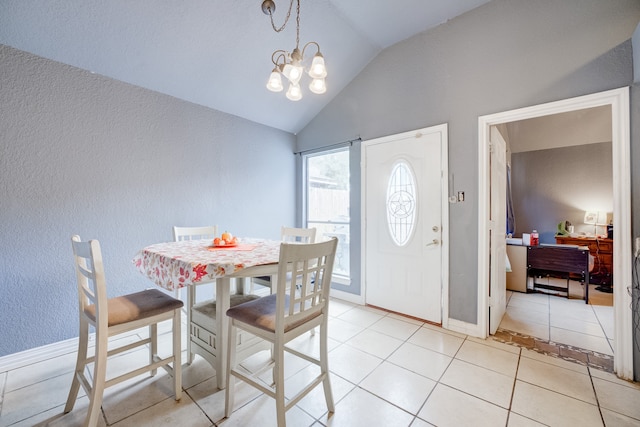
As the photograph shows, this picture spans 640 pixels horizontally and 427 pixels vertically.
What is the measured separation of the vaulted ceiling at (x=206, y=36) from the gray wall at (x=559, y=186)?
4135 millimetres

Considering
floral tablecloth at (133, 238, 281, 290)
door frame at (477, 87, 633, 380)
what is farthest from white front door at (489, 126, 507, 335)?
floral tablecloth at (133, 238, 281, 290)

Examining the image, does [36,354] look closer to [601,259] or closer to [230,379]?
[230,379]

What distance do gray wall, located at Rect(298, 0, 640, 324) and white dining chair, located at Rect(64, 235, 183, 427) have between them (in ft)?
8.12

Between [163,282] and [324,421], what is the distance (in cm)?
123

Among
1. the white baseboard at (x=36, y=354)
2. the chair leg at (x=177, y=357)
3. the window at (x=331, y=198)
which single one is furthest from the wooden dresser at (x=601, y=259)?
the white baseboard at (x=36, y=354)

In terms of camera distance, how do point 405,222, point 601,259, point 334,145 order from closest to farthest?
1. point 405,222
2. point 334,145
3. point 601,259

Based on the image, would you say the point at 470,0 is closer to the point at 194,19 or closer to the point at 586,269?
the point at 194,19

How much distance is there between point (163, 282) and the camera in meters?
1.59

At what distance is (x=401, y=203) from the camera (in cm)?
297

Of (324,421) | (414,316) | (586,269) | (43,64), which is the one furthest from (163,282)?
(586,269)

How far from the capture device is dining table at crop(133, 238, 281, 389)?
1.43 m

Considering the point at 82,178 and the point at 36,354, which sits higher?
the point at 82,178

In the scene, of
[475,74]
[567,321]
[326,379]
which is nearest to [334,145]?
[475,74]

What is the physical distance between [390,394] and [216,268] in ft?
4.48
